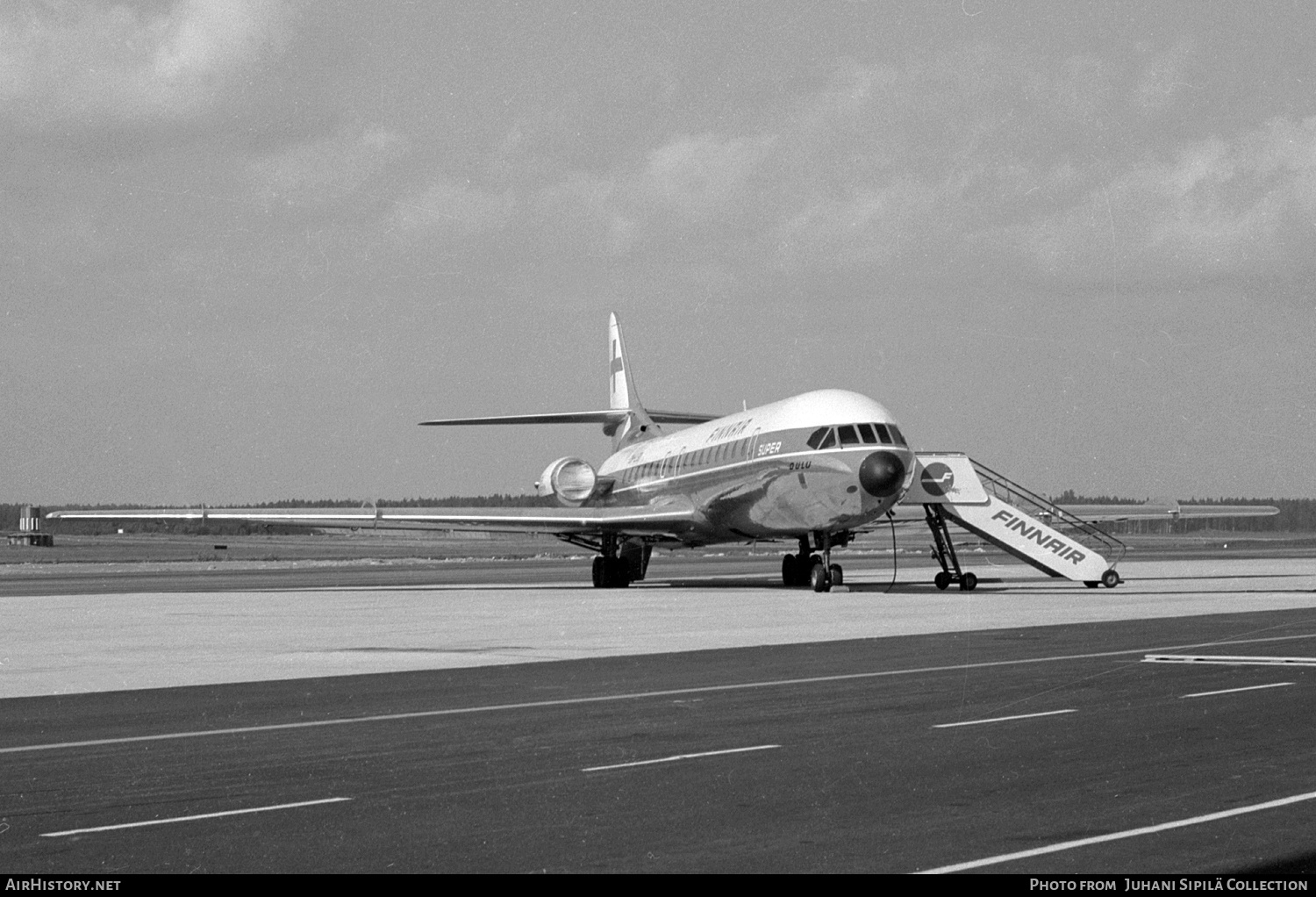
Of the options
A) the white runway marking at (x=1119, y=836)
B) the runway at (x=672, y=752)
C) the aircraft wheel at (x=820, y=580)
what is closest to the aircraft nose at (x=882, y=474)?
the aircraft wheel at (x=820, y=580)

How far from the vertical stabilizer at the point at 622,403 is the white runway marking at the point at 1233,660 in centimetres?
3490

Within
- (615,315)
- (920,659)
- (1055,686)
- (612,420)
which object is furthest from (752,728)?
(615,315)

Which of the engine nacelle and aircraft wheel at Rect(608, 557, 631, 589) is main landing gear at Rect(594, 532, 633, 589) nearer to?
aircraft wheel at Rect(608, 557, 631, 589)

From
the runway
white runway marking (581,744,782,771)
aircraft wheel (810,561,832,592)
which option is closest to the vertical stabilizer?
aircraft wheel (810,561,832,592)

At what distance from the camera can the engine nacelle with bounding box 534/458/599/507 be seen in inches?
1932

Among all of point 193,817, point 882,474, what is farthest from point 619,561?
point 193,817

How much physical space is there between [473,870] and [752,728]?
223 inches

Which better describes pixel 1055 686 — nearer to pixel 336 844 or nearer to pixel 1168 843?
pixel 1168 843

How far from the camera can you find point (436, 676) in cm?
1823

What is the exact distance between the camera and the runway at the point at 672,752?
340 inches

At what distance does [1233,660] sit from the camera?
63.1 ft

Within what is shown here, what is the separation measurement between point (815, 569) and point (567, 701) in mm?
22421

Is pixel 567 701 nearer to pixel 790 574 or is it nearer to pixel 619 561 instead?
pixel 790 574
